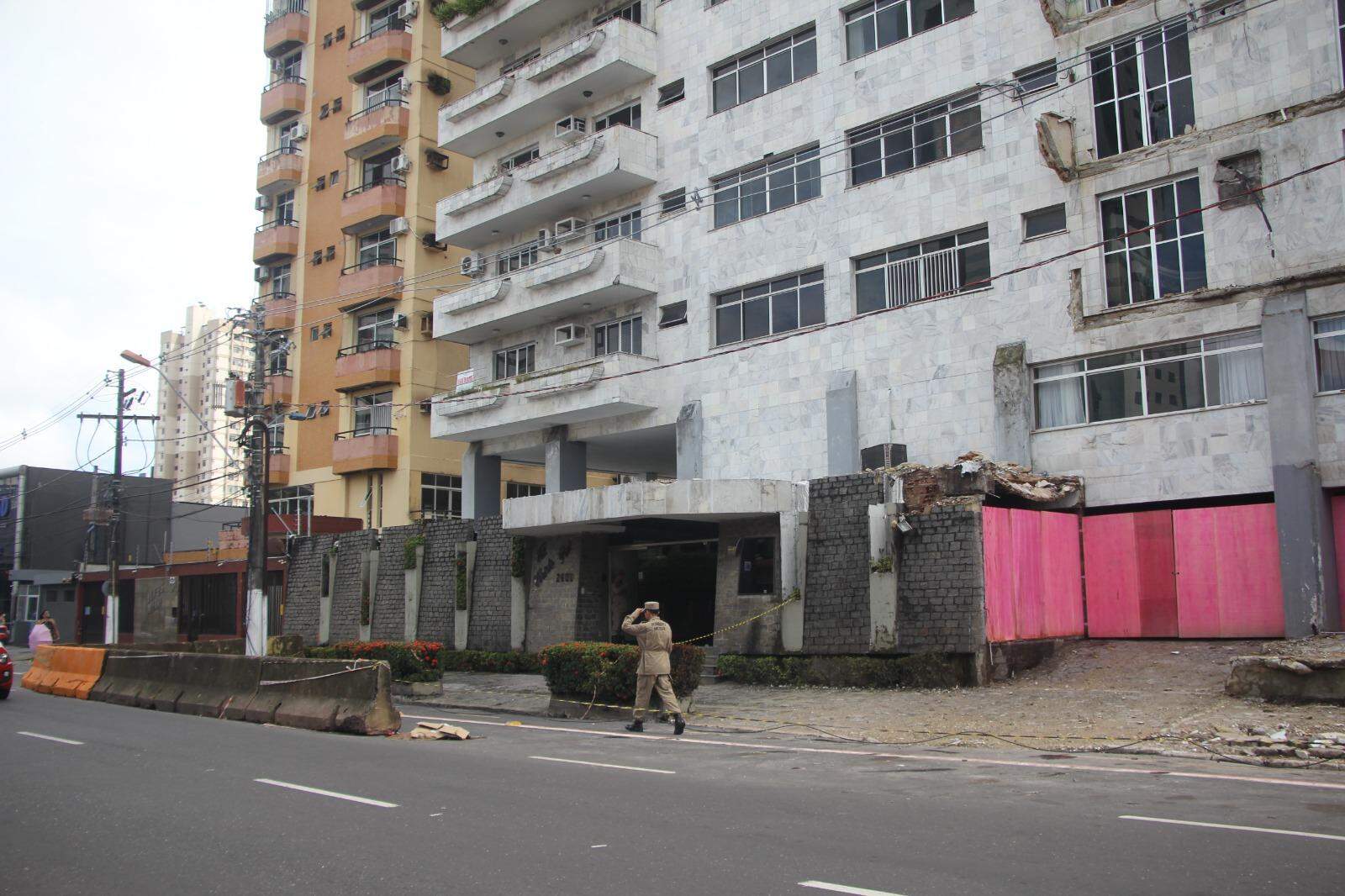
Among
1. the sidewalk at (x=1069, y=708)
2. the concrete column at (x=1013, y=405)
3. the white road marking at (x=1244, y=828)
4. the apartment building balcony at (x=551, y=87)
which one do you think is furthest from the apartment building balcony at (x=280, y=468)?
the white road marking at (x=1244, y=828)

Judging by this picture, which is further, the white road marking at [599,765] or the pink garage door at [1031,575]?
the pink garage door at [1031,575]

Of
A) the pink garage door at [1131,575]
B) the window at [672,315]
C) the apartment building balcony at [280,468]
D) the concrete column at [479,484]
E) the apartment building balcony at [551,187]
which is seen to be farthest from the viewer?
the apartment building balcony at [280,468]

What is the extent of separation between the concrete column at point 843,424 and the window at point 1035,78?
748 cm

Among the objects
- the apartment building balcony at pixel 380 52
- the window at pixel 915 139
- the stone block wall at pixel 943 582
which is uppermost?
the apartment building balcony at pixel 380 52

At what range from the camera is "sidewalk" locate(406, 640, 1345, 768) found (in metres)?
13.9

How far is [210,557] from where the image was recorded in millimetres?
46125

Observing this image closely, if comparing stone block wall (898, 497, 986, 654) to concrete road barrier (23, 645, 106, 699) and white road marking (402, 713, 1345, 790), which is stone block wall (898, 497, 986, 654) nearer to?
white road marking (402, 713, 1345, 790)

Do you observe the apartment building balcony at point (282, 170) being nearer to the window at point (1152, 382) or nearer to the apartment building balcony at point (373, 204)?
the apartment building balcony at point (373, 204)

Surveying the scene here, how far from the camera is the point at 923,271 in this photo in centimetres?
2620

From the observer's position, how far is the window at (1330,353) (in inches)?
771

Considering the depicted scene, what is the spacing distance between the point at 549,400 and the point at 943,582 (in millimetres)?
16611

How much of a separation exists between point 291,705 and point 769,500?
34.2 ft

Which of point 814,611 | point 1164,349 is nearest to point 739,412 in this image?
point 814,611

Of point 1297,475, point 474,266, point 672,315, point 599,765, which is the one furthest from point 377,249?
point 599,765
